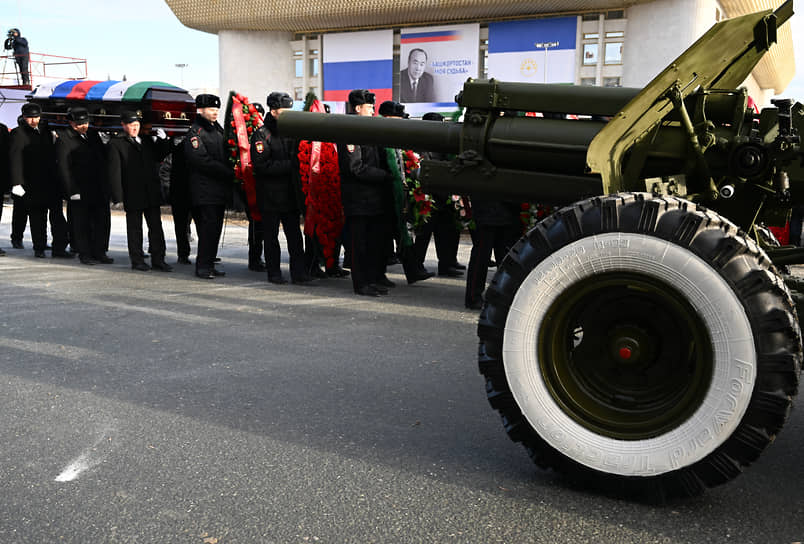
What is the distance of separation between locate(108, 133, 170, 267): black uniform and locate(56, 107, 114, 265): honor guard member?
421mm

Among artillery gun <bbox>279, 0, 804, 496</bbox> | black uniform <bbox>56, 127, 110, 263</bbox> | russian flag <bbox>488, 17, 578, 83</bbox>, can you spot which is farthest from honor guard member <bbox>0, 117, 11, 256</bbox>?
russian flag <bbox>488, 17, 578, 83</bbox>

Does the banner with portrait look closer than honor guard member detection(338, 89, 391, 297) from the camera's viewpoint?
No

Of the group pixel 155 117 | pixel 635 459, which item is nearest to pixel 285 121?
pixel 635 459

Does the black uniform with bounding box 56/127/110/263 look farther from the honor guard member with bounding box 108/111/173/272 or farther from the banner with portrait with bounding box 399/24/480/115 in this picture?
the banner with portrait with bounding box 399/24/480/115

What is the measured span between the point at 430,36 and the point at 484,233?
109 feet

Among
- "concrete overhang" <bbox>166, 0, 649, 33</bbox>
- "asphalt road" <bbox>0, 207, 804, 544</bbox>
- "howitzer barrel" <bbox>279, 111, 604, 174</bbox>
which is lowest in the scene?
"asphalt road" <bbox>0, 207, 804, 544</bbox>

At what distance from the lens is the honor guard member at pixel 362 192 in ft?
25.0

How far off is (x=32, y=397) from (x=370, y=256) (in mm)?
4348

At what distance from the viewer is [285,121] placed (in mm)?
4699

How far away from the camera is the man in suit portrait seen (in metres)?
38.7

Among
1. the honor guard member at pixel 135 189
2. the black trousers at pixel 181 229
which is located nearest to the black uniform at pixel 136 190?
the honor guard member at pixel 135 189

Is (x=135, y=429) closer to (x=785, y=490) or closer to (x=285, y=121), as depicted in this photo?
(x=285, y=121)

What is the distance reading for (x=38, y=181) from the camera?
34.8 feet

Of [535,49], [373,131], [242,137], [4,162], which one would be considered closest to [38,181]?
[4,162]
